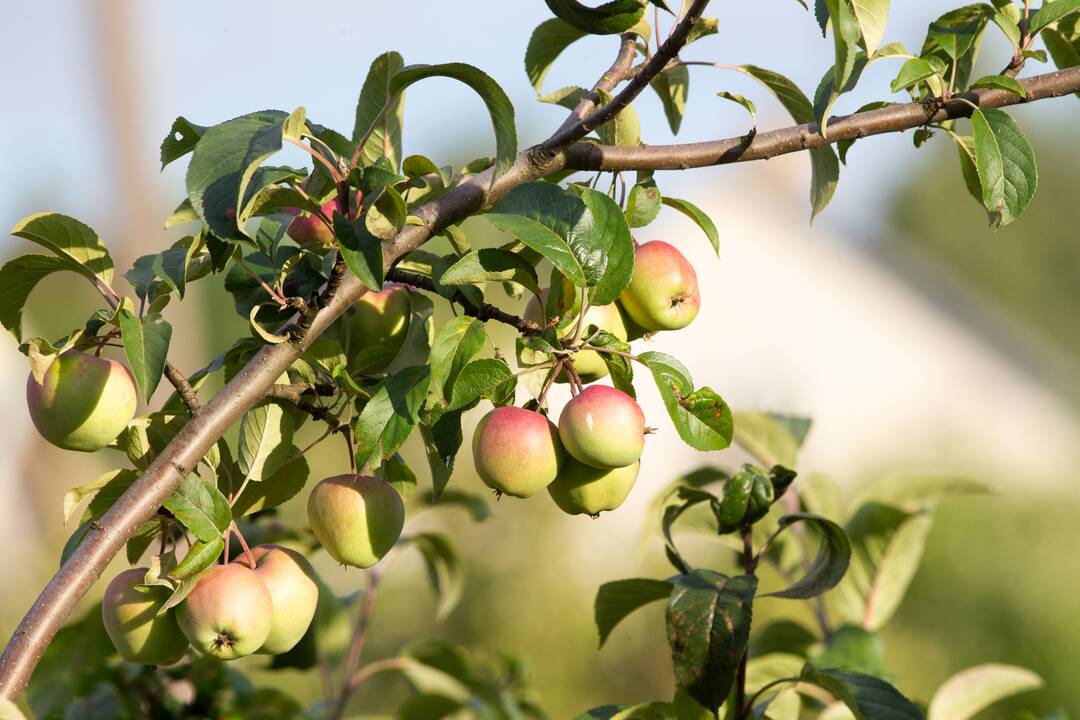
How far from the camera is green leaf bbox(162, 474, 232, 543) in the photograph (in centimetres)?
67

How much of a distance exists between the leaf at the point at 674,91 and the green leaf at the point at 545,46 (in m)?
0.08

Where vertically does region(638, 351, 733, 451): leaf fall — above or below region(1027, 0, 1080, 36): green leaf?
below

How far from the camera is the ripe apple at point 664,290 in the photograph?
0.79 m

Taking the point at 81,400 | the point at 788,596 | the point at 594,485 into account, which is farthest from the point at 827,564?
the point at 81,400

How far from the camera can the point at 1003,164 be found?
77 cm

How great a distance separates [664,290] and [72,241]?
0.41 m

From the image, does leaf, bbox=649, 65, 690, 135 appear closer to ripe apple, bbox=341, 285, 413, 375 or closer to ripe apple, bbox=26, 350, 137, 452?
ripe apple, bbox=341, 285, 413, 375

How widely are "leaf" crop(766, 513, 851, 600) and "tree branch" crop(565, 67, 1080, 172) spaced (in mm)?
300

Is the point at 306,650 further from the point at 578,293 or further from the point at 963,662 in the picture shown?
the point at 963,662

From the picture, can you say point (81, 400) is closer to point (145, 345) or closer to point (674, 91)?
point (145, 345)

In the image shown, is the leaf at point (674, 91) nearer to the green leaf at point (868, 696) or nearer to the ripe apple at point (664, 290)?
the ripe apple at point (664, 290)

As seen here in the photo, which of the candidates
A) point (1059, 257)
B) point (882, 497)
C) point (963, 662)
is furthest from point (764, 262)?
point (1059, 257)

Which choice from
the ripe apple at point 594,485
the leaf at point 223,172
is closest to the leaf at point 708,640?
the ripe apple at point 594,485

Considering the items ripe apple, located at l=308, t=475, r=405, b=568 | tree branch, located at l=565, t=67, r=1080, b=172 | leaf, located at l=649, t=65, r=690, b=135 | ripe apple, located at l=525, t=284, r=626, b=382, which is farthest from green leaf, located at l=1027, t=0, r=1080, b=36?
ripe apple, located at l=308, t=475, r=405, b=568
